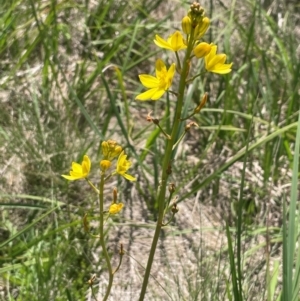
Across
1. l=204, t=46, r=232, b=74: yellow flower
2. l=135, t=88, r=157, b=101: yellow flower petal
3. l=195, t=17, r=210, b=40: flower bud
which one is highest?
l=195, t=17, r=210, b=40: flower bud

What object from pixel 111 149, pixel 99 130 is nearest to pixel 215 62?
pixel 111 149

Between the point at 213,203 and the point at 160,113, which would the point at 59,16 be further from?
the point at 213,203

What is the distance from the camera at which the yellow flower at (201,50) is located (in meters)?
1.03

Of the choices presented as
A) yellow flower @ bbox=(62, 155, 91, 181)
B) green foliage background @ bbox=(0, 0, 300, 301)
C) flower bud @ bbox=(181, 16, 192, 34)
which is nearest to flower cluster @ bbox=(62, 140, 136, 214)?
yellow flower @ bbox=(62, 155, 91, 181)

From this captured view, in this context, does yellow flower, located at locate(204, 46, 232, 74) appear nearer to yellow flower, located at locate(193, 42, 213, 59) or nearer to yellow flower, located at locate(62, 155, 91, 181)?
yellow flower, located at locate(193, 42, 213, 59)

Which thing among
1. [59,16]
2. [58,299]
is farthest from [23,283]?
[59,16]

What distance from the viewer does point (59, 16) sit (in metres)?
2.77

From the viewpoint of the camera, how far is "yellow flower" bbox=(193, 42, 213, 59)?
1.03 m

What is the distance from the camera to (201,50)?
1032 millimetres

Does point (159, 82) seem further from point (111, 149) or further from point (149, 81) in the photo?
point (111, 149)

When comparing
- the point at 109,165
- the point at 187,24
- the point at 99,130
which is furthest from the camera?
the point at 99,130

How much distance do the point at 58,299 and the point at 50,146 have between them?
0.62m

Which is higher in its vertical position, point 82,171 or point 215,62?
point 215,62

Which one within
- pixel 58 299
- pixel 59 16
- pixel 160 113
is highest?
pixel 59 16
